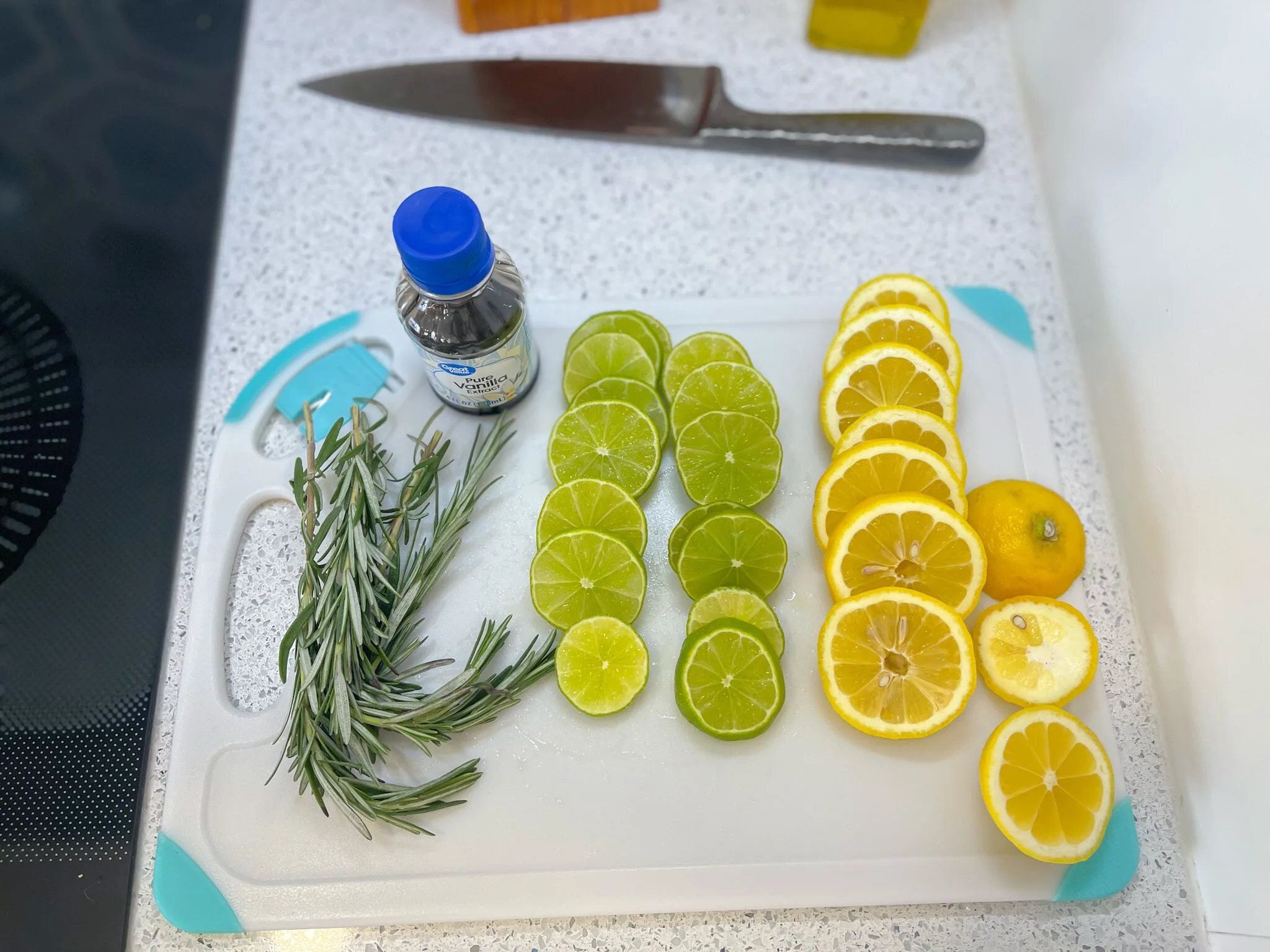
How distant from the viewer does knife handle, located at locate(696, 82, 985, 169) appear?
135 cm

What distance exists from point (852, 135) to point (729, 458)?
2.08 feet

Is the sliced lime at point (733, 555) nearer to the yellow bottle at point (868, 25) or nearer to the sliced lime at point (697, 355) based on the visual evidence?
the sliced lime at point (697, 355)

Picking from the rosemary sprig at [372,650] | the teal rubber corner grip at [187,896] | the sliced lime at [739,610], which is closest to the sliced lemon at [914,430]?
the sliced lime at [739,610]

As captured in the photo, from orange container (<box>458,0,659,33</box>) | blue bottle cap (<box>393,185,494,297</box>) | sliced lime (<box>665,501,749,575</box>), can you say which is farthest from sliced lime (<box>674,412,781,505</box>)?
orange container (<box>458,0,659,33</box>)

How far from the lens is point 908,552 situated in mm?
1007

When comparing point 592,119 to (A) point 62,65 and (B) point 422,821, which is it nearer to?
(A) point 62,65

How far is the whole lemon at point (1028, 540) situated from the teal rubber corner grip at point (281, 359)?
0.94 meters

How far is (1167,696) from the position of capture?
1.07m

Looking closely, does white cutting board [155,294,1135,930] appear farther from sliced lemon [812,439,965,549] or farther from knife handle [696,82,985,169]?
knife handle [696,82,985,169]

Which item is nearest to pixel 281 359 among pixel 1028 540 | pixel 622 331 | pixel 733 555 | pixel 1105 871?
pixel 622 331

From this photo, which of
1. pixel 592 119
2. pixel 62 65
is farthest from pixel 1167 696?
pixel 62 65

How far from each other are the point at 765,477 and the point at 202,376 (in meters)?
0.88

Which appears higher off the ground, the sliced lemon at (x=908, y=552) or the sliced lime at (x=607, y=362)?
the sliced lime at (x=607, y=362)

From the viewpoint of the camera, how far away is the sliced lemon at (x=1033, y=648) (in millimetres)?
1006
